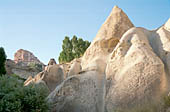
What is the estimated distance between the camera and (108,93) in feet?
19.8

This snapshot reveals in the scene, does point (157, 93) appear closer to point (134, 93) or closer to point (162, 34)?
point (134, 93)

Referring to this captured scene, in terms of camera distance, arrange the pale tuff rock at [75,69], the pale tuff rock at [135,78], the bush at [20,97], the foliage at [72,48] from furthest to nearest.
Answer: the foliage at [72,48] → the pale tuff rock at [75,69] → the bush at [20,97] → the pale tuff rock at [135,78]

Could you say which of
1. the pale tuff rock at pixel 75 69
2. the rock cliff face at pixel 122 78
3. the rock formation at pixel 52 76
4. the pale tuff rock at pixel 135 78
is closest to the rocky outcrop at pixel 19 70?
the rock formation at pixel 52 76

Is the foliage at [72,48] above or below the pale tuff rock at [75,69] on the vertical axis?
above

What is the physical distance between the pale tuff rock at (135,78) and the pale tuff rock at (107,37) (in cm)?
134

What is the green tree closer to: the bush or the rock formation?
the rock formation

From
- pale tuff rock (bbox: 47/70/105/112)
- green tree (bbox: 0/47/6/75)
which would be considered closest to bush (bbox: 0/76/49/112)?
pale tuff rock (bbox: 47/70/105/112)

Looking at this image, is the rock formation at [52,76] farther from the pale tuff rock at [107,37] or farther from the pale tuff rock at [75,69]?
the pale tuff rock at [107,37]

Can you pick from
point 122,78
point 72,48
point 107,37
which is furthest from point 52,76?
point 72,48

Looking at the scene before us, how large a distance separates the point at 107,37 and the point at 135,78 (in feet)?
11.5

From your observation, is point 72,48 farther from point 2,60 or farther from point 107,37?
point 107,37

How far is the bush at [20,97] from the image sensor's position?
558 centimetres

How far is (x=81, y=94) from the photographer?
666cm

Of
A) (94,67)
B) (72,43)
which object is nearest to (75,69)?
(94,67)
